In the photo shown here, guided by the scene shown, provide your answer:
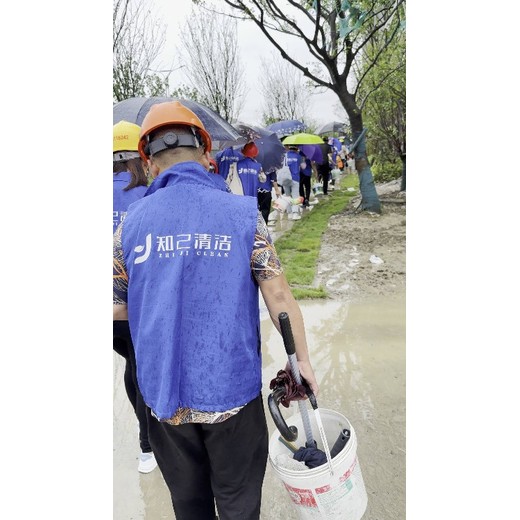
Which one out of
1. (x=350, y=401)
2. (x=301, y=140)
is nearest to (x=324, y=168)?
(x=301, y=140)

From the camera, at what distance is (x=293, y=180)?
1023cm

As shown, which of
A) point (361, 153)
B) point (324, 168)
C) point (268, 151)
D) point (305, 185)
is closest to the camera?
point (268, 151)

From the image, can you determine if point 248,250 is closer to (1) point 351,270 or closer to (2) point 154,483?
(2) point 154,483

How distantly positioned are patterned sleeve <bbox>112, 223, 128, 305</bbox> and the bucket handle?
628mm

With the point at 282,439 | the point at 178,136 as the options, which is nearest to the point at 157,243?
the point at 178,136

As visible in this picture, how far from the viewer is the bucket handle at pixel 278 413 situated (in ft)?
4.85

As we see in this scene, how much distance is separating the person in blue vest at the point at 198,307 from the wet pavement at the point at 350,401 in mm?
813

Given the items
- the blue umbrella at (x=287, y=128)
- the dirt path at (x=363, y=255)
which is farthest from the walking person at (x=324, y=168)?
the dirt path at (x=363, y=255)

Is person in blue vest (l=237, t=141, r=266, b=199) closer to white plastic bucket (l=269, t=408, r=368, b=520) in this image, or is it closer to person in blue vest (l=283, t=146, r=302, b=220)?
person in blue vest (l=283, t=146, r=302, b=220)

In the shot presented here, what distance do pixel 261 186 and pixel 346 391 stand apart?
435 cm

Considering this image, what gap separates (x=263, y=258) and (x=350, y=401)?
185cm

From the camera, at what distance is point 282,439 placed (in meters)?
1.70

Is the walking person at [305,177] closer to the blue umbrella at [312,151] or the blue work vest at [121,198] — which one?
the blue umbrella at [312,151]

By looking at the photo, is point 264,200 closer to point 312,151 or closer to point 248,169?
point 248,169
